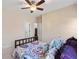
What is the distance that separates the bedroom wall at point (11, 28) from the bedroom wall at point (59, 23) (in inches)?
46.9

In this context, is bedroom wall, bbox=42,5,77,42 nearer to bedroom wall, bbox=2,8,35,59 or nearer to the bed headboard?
the bed headboard

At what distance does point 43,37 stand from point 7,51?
76.3 inches

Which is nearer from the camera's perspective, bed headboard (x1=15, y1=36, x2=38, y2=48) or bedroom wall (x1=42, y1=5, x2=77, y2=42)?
bed headboard (x1=15, y1=36, x2=38, y2=48)

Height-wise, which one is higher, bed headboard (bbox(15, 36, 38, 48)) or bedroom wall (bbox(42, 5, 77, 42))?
bedroom wall (bbox(42, 5, 77, 42))

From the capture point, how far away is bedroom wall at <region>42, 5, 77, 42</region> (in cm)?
430

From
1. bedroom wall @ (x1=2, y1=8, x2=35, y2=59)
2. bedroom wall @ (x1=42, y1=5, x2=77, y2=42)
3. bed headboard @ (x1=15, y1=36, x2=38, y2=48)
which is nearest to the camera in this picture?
bedroom wall @ (x1=2, y1=8, x2=35, y2=59)

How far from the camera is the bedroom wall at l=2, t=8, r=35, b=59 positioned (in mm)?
3025

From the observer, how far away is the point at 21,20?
379cm

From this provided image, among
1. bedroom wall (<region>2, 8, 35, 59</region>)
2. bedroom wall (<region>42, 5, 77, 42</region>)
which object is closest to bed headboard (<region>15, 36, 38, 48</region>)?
bedroom wall (<region>2, 8, 35, 59</region>)

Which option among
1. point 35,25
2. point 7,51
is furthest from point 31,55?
point 35,25

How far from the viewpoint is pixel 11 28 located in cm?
329

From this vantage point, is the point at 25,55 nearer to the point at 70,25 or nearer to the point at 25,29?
the point at 25,29

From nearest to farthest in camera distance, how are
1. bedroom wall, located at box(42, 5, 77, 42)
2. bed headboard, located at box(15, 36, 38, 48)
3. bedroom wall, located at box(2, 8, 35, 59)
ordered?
bedroom wall, located at box(2, 8, 35, 59)
bed headboard, located at box(15, 36, 38, 48)
bedroom wall, located at box(42, 5, 77, 42)

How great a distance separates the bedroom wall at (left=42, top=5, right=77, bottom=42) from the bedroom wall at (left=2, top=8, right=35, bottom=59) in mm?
1192
